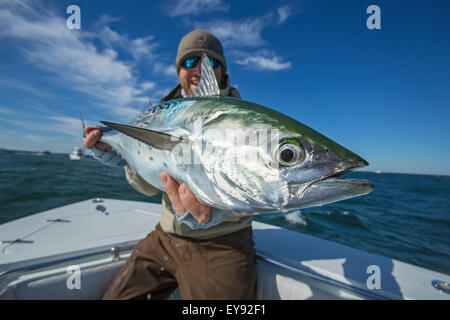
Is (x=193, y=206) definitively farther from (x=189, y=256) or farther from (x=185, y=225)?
(x=189, y=256)

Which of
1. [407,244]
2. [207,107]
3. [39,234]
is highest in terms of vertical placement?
[207,107]

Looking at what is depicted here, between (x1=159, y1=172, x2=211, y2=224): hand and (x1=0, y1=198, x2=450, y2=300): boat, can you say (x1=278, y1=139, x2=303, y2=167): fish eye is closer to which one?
(x1=159, y1=172, x2=211, y2=224): hand

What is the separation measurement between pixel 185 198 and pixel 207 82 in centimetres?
71

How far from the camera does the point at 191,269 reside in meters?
1.63

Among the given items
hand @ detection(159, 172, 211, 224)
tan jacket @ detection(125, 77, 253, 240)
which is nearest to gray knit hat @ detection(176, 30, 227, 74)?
tan jacket @ detection(125, 77, 253, 240)

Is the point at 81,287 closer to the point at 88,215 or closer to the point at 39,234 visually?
the point at 39,234

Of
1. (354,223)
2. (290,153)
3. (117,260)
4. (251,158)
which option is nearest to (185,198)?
(251,158)

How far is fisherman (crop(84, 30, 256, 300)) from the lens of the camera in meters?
1.55

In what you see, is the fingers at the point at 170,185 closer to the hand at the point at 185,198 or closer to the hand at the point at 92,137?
the hand at the point at 185,198

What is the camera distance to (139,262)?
5.73ft

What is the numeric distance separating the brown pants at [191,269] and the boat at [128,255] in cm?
33

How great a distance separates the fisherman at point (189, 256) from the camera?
155 centimetres

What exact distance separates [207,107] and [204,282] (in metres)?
1.35
